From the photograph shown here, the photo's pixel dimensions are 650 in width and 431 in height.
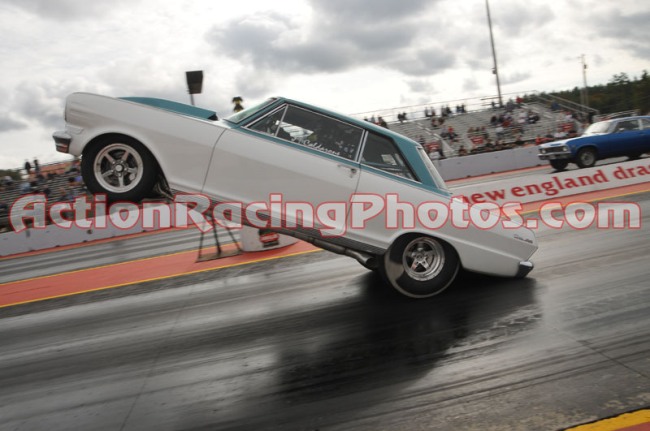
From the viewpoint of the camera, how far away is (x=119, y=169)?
5.18 meters

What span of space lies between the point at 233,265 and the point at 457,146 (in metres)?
19.8

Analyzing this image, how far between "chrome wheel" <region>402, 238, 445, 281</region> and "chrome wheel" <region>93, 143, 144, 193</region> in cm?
289

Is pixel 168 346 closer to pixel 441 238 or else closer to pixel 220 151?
pixel 220 151

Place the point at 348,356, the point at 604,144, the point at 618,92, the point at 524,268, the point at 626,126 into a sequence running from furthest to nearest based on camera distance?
the point at 618,92
the point at 626,126
the point at 604,144
the point at 524,268
the point at 348,356

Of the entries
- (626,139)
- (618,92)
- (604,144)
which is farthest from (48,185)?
(618,92)

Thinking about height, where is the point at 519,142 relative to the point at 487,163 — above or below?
above

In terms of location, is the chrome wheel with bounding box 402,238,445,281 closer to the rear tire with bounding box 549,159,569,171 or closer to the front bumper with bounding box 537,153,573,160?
the front bumper with bounding box 537,153,573,160

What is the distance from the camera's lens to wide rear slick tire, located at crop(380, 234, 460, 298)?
5289mm

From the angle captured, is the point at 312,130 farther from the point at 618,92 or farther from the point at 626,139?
the point at 618,92

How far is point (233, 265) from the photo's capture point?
859cm

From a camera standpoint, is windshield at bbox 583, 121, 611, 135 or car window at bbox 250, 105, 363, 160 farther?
windshield at bbox 583, 121, 611, 135

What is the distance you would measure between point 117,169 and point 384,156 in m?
2.74

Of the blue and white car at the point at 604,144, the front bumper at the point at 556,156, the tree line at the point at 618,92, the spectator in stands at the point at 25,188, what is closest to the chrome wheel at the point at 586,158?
the blue and white car at the point at 604,144

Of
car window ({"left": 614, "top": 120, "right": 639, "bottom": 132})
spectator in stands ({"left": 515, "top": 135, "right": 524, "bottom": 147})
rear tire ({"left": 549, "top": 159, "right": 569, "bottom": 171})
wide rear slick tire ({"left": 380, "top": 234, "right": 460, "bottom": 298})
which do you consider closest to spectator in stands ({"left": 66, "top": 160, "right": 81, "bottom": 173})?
wide rear slick tire ({"left": 380, "top": 234, "right": 460, "bottom": 298})
